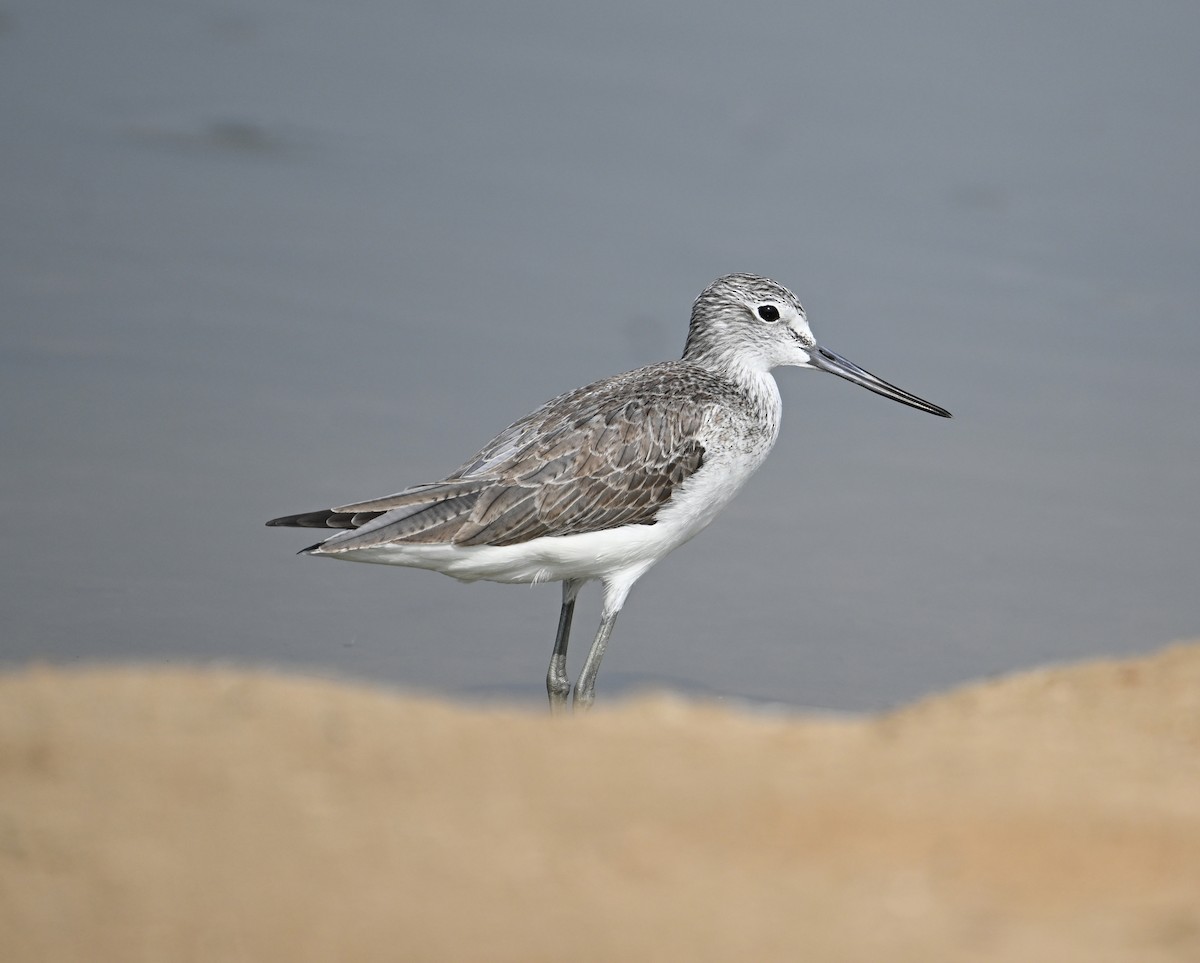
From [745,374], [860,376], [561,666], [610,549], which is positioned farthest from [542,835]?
[860,376]

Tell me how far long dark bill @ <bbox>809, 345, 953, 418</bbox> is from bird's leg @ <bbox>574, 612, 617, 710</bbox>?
6.53ft

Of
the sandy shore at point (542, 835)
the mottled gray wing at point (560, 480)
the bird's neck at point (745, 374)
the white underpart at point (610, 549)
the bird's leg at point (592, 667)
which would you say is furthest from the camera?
the bird's neck at point (745, 374)

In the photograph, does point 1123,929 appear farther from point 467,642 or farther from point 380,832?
point 467,642

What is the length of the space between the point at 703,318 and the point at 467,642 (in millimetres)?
2075

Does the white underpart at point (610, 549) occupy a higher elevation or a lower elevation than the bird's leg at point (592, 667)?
higher

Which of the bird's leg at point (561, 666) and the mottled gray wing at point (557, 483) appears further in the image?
the bird's leg at point (561, 666)

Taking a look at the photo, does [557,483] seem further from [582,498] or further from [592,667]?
[592,667]

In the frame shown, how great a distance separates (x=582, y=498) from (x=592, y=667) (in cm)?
82

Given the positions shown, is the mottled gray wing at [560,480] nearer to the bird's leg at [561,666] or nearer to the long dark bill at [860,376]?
the bird's leg at [561,666]

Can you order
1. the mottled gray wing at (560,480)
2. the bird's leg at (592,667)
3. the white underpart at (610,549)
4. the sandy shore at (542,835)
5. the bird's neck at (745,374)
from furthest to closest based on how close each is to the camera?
the bird's neck at (745,374)
the bird's leg at (592,667)
the white underpart at (610,549)
the mottled gray wing at (560,480)
the sandy shore at (542,835)

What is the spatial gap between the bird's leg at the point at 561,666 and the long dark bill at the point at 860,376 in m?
1.95

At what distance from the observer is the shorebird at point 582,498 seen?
712 centimetres

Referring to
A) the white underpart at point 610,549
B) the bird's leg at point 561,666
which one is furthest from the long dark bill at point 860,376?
the bird's leg at point 561,666

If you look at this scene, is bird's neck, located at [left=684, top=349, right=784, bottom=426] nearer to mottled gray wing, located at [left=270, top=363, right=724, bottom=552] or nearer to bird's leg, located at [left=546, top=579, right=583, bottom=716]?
mottled gray wing, located at [left=270, top=363, right=724, bottom=552]
